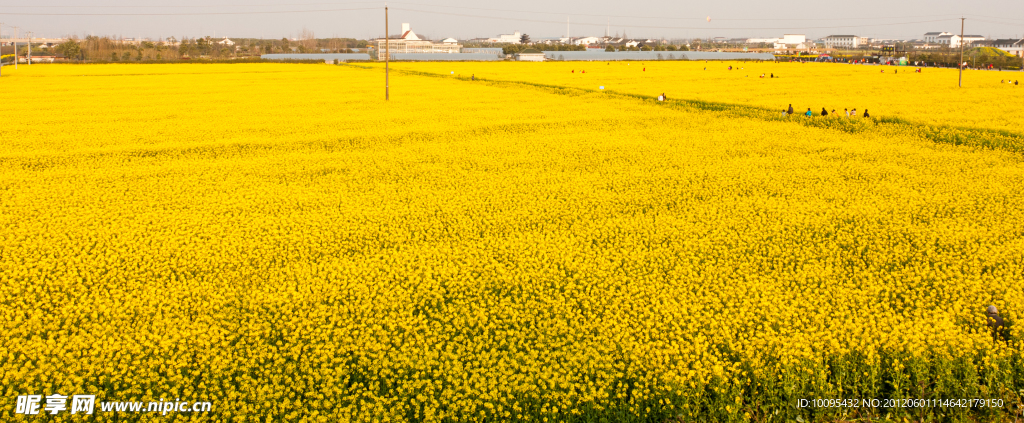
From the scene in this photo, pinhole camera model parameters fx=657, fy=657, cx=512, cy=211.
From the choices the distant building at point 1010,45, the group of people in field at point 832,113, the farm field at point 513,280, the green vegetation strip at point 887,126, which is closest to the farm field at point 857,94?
Result: the green vegetation strip at point 887,126

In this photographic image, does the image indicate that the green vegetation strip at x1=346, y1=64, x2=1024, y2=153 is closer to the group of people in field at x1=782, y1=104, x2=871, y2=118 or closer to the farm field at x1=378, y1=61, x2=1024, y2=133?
the group of people in field at x1=782, y1=104, x2=871, y2=118

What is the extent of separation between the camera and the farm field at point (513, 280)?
641 cm

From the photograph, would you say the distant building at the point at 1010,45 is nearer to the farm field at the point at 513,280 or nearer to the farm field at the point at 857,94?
the farm field at the point at 857,94

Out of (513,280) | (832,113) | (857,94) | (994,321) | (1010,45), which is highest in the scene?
(1010,45)

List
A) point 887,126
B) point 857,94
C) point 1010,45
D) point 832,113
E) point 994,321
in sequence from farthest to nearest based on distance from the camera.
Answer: point 1010,45, point 857,94, point 832,113, point 887,126, point 994,321

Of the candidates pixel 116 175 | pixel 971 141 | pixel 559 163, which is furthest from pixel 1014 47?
pixel 116 175

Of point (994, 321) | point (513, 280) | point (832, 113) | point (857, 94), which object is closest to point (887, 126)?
point (832, 113)

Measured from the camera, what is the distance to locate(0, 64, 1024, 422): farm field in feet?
21.0

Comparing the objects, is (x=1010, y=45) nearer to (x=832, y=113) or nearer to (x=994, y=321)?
(x=832, y=113)

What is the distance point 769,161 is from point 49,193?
1737 centimetres

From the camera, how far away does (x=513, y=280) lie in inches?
356

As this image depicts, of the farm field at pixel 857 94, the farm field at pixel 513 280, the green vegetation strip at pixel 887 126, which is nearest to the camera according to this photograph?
the farm field at pixel 513 280

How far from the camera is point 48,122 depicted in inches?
1016

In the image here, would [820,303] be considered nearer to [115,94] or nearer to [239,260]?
[239,260]
